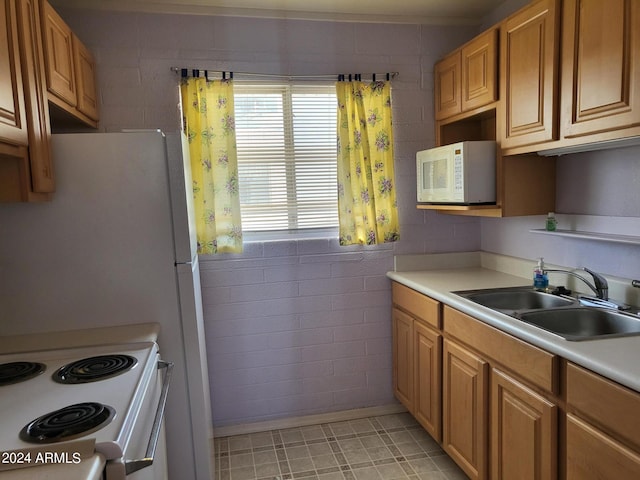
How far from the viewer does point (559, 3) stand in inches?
71.1

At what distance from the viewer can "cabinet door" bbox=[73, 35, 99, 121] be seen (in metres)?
2.18

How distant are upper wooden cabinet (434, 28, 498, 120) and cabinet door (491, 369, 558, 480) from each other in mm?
1412

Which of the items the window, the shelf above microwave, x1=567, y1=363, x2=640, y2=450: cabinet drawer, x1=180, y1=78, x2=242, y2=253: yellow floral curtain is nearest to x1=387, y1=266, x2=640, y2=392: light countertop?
x1=567, y1=363, x2=640, y2=450: cabinet drawer

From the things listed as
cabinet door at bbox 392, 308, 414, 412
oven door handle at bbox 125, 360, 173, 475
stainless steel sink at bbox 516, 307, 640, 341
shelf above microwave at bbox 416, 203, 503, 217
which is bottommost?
cabinet door at bbox 392, 308, 414, 412

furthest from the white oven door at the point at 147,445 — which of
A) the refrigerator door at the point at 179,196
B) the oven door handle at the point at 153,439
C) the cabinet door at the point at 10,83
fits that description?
the cabinet door at the point at 10,83

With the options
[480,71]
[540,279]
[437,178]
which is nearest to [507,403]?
[540,279]

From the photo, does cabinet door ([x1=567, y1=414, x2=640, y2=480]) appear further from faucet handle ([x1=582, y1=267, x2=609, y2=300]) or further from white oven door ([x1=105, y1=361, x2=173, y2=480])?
white oven door ([x1=105, y1=361, x2=173, y2=480])

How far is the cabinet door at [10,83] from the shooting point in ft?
4.62

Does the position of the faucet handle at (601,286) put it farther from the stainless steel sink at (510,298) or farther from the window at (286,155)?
the window at (286,155)

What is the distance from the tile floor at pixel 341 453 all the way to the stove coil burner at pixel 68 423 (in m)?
1.44

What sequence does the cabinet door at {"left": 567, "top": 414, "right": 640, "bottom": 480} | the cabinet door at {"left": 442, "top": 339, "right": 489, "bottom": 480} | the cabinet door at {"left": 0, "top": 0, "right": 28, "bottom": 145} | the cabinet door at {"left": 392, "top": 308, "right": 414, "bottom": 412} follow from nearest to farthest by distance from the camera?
1. the cabinet door at {"left": 567, "top": 414, "right": 640, "bottom": 480}
2. the cabinet door at {"left": 0, "top": 0, "right": 28, "bottom": 145}
3. the cabinet door at {"left": 442, "top": 339, "right": 489, "bottom": 480}
4. the cabinet door at {"left": 392, "top": 308, "right": 414, "bottom": 412}

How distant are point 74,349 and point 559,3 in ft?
7.60

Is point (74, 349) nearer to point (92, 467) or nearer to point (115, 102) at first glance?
point (92, 467)

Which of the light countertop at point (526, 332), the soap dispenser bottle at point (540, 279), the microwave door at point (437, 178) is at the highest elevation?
the microwave door at point (437, 178)
